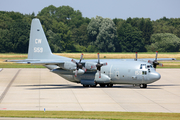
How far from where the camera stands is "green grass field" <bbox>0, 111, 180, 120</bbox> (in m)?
21.3

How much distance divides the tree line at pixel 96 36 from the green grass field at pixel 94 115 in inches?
4455

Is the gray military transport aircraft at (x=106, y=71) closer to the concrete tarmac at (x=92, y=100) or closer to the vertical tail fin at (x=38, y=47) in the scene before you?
the vertical tail fin at (x=38, y=47)

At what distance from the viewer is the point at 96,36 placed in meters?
164

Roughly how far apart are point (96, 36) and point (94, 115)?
142 m

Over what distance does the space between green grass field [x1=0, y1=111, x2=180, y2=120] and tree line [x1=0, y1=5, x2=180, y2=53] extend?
371 ft

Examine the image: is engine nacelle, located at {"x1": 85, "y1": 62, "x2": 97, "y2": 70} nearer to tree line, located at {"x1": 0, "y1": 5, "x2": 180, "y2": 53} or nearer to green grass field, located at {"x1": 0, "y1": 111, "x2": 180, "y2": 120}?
green grass field, located at {"x1": 0, "y1": 111, "x2": 180, "y2": 120}

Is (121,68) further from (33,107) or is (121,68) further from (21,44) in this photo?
(21,44)

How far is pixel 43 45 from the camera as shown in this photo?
140 feet

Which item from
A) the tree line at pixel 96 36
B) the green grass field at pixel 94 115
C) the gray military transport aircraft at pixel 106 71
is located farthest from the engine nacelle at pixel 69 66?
the tree line at pixel 96 36

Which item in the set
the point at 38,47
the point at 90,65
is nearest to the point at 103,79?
the point at 90,65

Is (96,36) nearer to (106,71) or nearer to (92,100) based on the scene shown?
(106,71)

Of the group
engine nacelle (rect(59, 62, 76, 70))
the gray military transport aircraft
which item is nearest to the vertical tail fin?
the gray military transport aircraft

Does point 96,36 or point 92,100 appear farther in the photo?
point 96,36

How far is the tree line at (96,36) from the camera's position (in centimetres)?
13725
